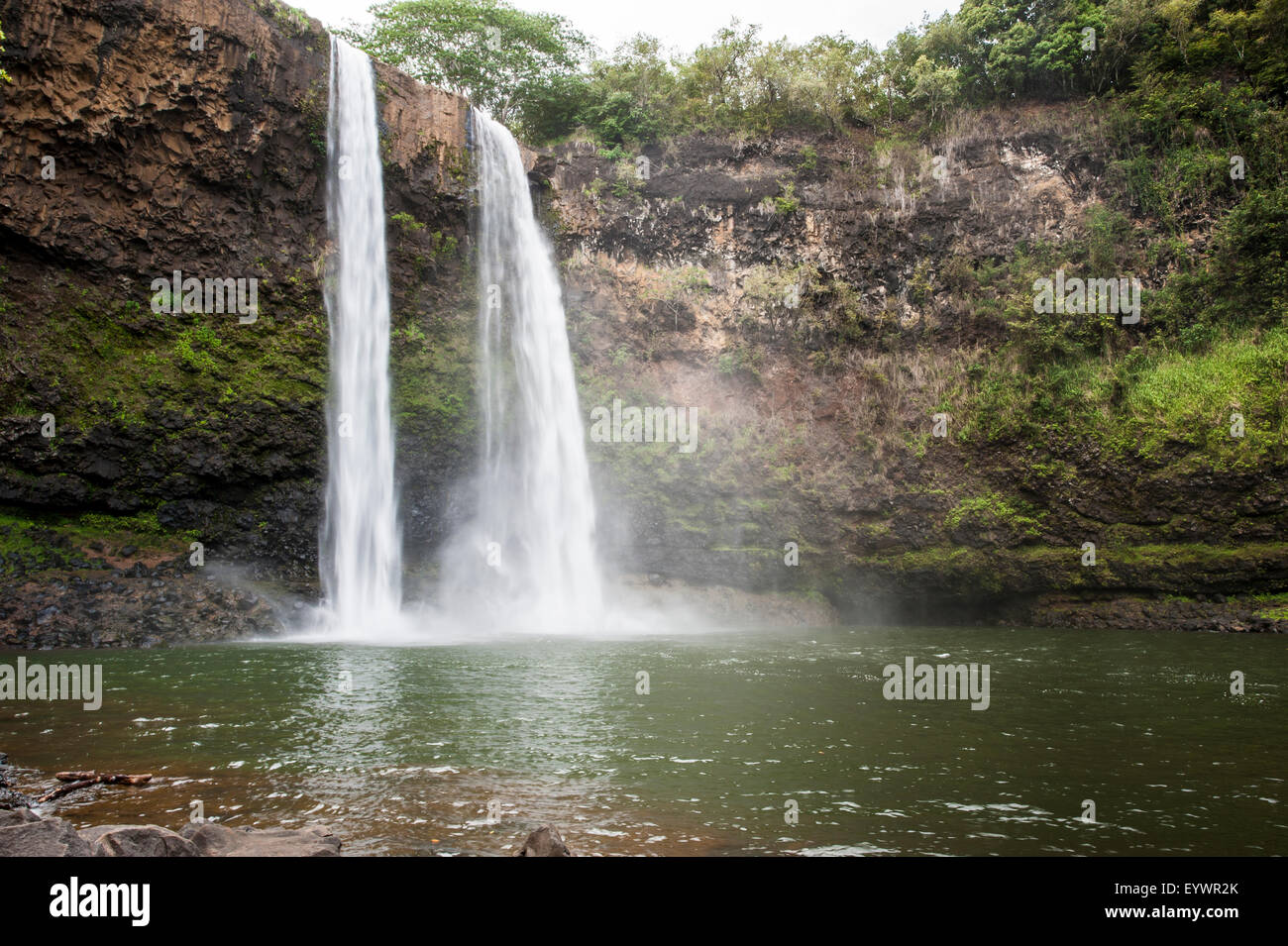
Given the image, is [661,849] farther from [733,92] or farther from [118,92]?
[733,92]

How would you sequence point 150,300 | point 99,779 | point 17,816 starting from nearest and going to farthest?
point 17,816
point 99,779
point 150,300

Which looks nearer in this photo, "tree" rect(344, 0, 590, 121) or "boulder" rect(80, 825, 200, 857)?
"boulder" rect(80, 825, 200, 857)

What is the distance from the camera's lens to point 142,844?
3.78m

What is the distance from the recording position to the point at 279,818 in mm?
5109

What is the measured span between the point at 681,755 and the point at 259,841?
352 cm

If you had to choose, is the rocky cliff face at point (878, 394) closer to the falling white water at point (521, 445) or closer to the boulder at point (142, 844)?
the falling white water at point (521, 445)

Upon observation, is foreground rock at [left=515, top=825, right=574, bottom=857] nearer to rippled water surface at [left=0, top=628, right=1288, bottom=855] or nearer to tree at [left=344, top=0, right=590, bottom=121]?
rippled water surface at [left=0, top=628, right=1288, bottom=855]

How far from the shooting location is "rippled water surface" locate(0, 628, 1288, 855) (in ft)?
16.3

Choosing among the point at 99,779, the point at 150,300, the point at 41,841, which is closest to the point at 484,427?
the point at 150,300

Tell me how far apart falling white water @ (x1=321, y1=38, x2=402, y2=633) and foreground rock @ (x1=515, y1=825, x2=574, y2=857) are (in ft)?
48.3

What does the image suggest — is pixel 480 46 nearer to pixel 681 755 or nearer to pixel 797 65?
pixel 797 65

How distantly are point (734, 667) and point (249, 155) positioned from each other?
1628 centimetres

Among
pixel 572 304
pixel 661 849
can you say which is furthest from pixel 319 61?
pixel 661 849

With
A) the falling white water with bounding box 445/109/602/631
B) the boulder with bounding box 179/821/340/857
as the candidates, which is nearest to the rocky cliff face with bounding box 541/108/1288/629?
the falling white water with bounding box 445/109/602/631
